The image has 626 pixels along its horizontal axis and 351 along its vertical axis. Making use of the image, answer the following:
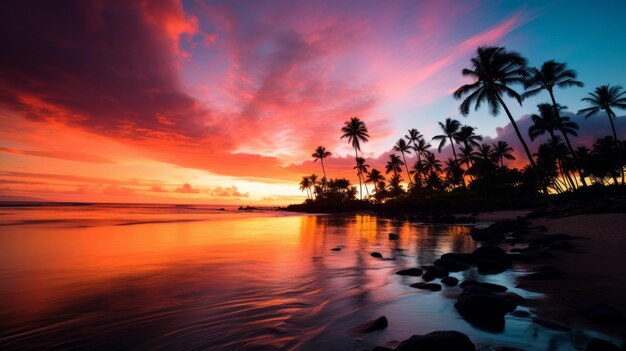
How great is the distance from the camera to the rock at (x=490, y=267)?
245 inches

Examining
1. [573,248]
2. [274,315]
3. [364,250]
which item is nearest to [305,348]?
[274,315]

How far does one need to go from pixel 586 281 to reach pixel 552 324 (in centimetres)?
266

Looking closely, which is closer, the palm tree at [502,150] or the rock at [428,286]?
the rock at [428,286]

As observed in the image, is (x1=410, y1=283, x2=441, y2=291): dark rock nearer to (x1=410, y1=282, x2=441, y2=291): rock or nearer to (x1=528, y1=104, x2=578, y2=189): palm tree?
(x1=410, y1=282, x2=441, y2=291): rock

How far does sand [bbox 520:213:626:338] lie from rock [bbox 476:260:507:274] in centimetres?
104

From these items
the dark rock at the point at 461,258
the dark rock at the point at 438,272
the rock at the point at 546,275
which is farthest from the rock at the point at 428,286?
the dark rock at the point at 461,258

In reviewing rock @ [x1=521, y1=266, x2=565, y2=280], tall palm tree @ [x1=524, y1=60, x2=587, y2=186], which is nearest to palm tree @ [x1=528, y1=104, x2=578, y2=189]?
tall palm tree @ [x1=524, y1=60, x2=587, y2=186]

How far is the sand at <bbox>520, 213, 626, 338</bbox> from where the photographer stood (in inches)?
148

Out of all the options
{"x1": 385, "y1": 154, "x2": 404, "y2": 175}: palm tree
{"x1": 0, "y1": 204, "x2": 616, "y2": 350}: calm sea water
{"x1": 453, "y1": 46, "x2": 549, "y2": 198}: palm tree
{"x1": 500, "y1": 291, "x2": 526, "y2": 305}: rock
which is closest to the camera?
{"x1": 0, "y1": 204, "x2": 616, "y2": 350}: calm sea water

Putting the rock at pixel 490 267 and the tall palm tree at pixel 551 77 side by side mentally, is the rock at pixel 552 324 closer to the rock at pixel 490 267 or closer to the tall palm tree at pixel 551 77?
the rock at pixel 490 267

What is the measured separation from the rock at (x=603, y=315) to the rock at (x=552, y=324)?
366 mm

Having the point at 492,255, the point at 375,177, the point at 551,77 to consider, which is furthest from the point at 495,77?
the point at 375,177

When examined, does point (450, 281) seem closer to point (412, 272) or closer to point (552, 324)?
point (412, 272)

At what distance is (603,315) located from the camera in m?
3.29
